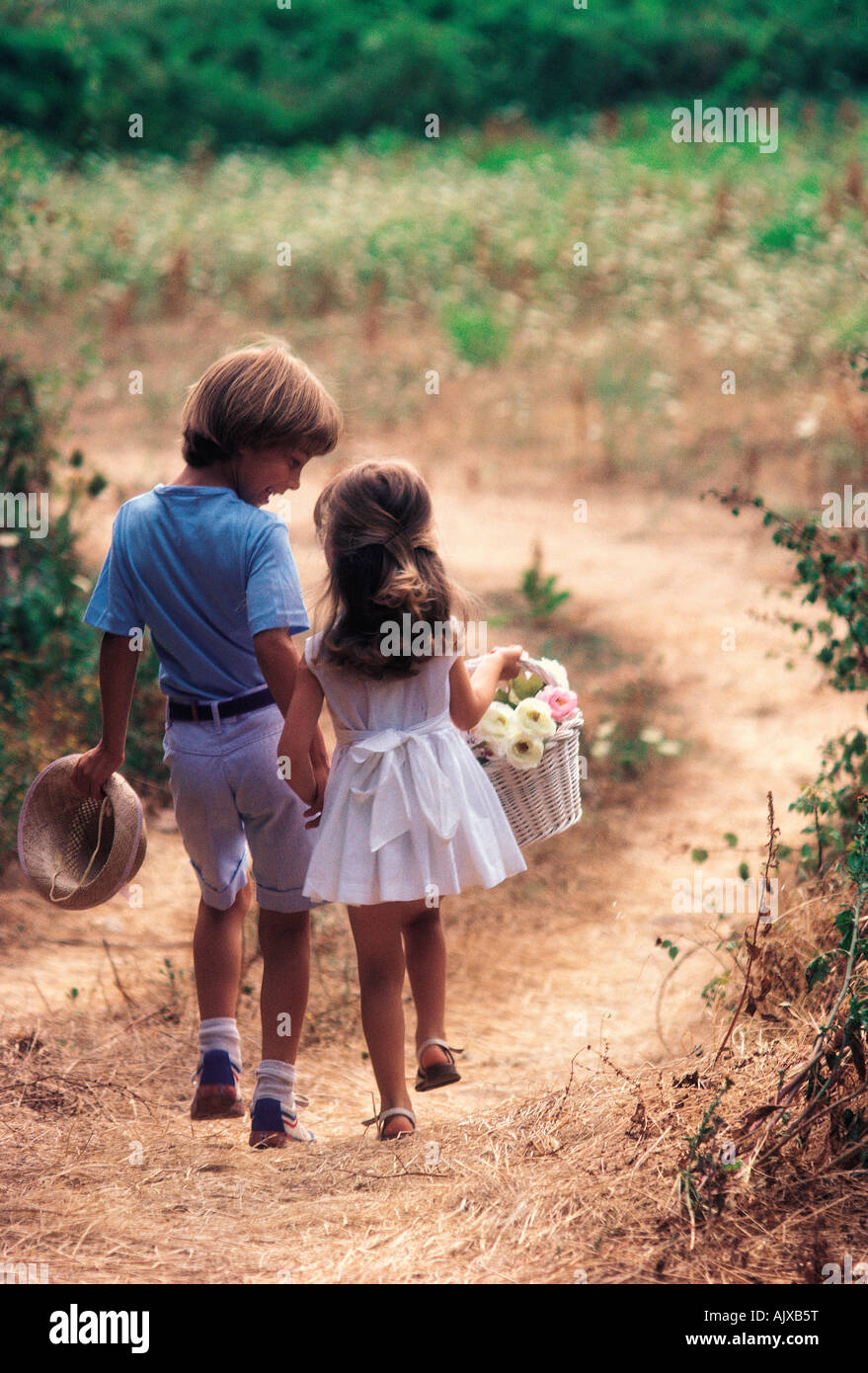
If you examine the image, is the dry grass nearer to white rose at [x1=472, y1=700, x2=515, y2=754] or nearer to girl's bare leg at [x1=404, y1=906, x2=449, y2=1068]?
girl's bare leg at [x1=404, y1=906, x2=449, y2=1068]

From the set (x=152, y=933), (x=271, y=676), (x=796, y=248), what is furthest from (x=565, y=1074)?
(x=796, y=248)

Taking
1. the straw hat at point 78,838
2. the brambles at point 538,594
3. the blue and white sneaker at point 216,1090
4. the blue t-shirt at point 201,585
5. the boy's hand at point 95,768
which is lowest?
the blue and white sneaker at point 216,1090

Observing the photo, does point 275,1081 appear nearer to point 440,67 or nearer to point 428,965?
point 428,965

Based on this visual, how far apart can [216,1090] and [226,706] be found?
0.84 meters

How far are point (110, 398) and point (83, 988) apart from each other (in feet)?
21.5

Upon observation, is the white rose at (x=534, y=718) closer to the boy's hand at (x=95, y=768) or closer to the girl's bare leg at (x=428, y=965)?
the girl's bare leg at (x=428, y=965)

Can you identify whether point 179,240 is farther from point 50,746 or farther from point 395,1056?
point 395,1056

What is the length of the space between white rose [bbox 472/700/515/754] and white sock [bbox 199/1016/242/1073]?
32.7 inches

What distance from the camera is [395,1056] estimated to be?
9.51ft

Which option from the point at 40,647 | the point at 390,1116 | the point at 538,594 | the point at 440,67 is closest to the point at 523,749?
Result: the point at 390,1116

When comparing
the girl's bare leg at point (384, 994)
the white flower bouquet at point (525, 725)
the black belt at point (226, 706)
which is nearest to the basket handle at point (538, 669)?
the white flower bouquet at point (525, 725)

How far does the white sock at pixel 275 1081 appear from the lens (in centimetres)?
292

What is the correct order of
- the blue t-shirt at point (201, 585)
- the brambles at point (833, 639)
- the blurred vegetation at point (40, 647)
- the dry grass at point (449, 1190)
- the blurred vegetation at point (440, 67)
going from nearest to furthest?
the dry grass at point (449, 1190)
the blue t-shirt at point (201, 585)
the brambles at point (833, 639)
the blurred vegetation at point (40, 647)
the blurred vegetation at point (440, 67)

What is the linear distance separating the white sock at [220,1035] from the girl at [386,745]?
0.32m
